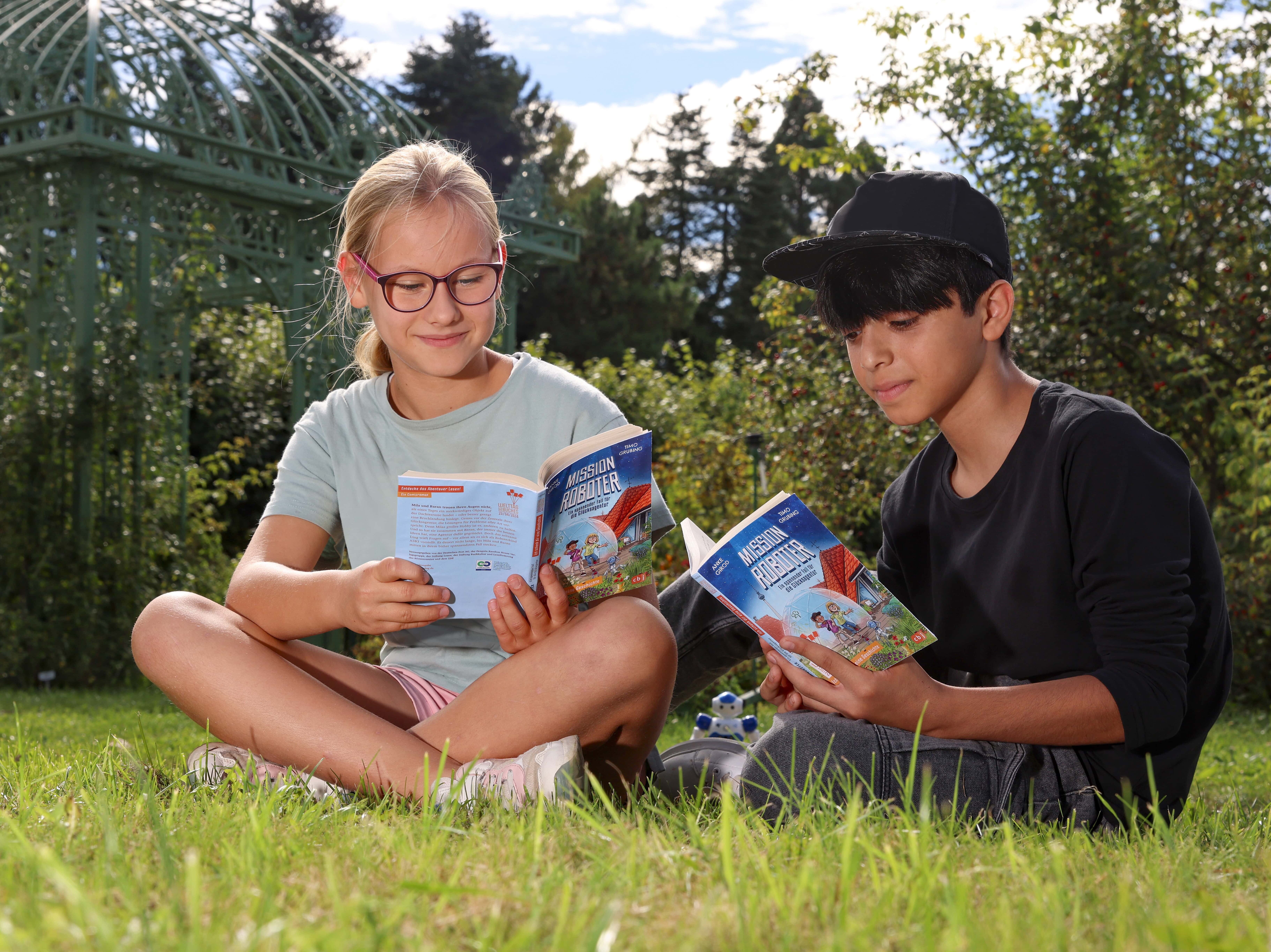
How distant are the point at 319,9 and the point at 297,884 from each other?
28212 millimetres

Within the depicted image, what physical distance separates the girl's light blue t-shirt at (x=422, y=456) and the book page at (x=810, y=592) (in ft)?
2.52

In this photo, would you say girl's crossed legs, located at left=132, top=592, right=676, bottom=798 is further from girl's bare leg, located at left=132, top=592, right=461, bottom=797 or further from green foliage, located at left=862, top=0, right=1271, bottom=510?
green foliage, located at left=862, top=0, right=1271, bottom=510

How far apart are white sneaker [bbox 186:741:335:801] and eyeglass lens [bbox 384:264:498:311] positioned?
1049 mm

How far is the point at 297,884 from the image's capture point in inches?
51.1

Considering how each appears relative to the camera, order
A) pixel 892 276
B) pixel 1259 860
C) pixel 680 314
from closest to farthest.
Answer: pixel 1259 860, pixel 892 276, pixel 680 314

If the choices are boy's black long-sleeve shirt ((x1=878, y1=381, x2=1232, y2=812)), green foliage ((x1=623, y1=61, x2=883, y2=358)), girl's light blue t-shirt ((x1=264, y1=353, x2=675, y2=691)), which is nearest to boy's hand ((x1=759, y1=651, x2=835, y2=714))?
boy's black long-sleeve shirt ((x1=878, y1=381, x2=1232, y2=812))

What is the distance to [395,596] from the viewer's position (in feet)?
6.69

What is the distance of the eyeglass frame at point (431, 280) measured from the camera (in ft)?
8.28

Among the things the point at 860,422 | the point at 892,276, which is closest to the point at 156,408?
the point at 860,422

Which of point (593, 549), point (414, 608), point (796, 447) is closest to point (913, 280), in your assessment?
point (593, 549)

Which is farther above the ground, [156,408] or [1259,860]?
[156,408]

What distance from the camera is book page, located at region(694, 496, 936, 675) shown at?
1.90 meters

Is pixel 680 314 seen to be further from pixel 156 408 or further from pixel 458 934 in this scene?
pixel 458 934

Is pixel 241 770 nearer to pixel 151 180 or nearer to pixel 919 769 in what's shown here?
pixel 919 769
